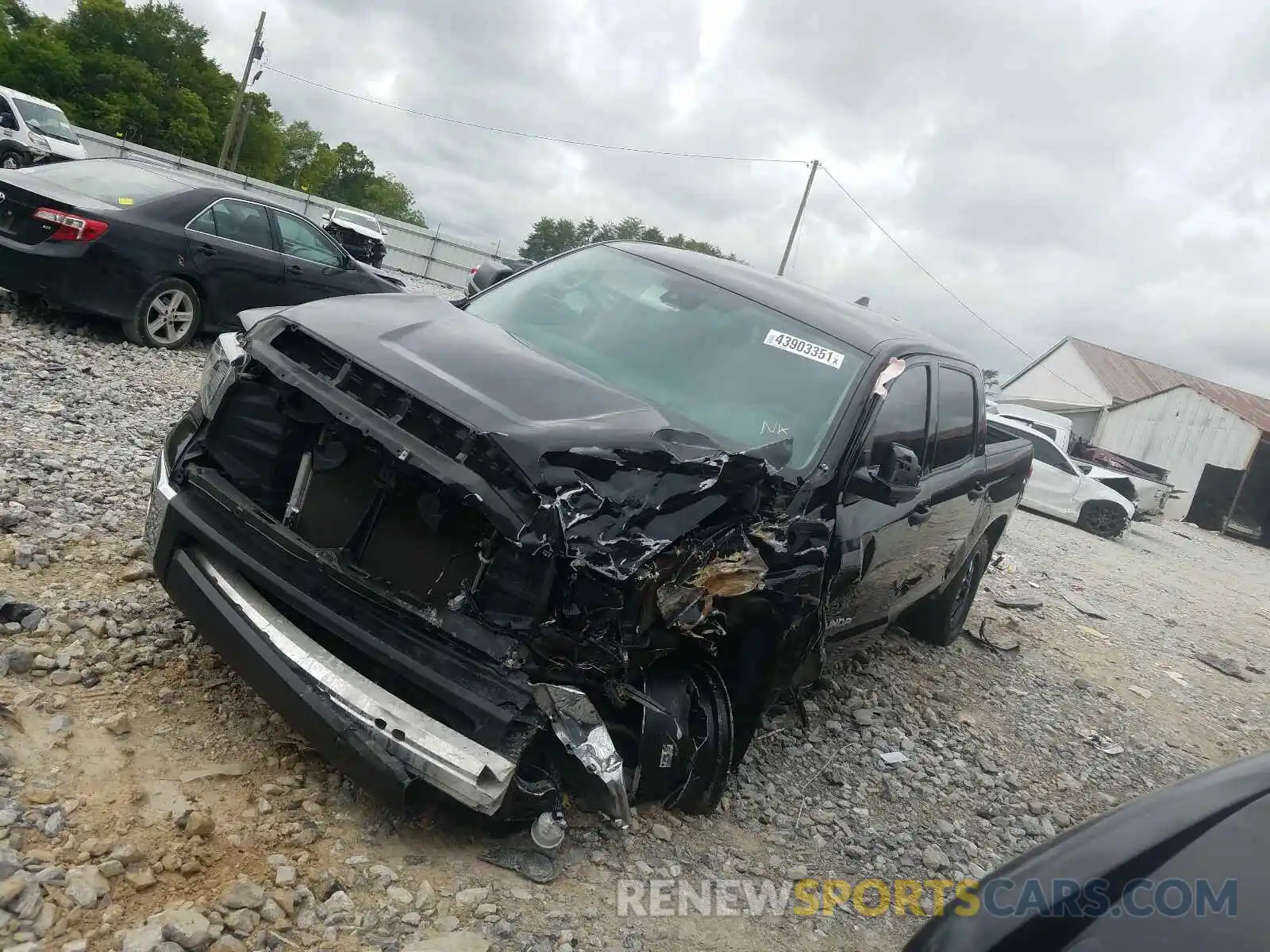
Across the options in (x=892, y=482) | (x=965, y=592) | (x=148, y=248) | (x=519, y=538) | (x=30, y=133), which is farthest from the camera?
(x=30, y=133)

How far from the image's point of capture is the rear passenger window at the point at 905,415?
362cm

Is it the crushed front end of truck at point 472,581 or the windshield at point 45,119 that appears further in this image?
the windshield at point 45,119

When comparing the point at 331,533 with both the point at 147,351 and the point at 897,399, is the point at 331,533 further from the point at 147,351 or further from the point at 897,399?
the point at 147,351

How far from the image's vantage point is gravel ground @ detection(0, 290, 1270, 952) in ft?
7.69

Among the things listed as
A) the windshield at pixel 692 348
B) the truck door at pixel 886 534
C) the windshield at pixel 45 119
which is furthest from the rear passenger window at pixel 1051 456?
the windshield at pixel 45 119

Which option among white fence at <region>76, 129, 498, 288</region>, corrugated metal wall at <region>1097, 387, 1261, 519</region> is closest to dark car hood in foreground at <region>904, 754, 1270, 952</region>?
white fence at <region>76, 129, 498, 288</region>

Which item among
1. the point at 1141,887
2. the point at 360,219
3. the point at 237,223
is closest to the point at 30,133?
the point at 360,219

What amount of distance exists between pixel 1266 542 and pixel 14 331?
3449 cm

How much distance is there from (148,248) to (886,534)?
598 cm

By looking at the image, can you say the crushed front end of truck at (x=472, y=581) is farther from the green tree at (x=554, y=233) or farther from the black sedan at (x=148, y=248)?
the green tree at (x=554, y=233)

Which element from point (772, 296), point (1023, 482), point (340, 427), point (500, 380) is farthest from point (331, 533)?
point (1023, 482)

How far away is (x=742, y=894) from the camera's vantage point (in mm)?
3020

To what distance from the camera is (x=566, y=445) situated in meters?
2.65

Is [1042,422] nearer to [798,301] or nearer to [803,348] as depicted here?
[798,301]
